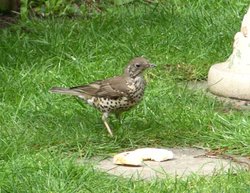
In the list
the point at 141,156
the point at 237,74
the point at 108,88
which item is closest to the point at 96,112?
the point at 108,88

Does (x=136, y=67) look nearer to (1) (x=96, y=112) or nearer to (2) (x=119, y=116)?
(2) (x=119, y=116)

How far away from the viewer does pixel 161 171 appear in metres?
7.08

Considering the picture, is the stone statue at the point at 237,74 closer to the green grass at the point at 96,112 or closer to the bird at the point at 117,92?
the green grass at the point at 96,112

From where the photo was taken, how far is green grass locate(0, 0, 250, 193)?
6.76 metres

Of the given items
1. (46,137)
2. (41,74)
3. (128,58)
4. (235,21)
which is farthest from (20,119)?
(235,21)

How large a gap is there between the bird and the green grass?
19 cm

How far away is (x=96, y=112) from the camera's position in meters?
8.30

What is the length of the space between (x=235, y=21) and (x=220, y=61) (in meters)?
1.12

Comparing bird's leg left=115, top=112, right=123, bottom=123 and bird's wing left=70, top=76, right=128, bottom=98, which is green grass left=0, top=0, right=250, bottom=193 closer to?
bird's leg left=115, top=112, right=123, bottom=123

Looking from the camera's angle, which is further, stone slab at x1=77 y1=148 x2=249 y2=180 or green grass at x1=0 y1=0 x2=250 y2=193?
stone slab at x1=77 y1=148 x2=249 y2=180

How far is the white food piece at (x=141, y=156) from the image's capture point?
23.5 ft

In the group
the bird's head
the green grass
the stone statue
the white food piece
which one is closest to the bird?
the bird's head

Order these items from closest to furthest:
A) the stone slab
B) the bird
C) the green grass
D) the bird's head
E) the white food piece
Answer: the green grass < the stone slab < the white food piece < the bird < the bird's head

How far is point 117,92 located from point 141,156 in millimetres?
661
